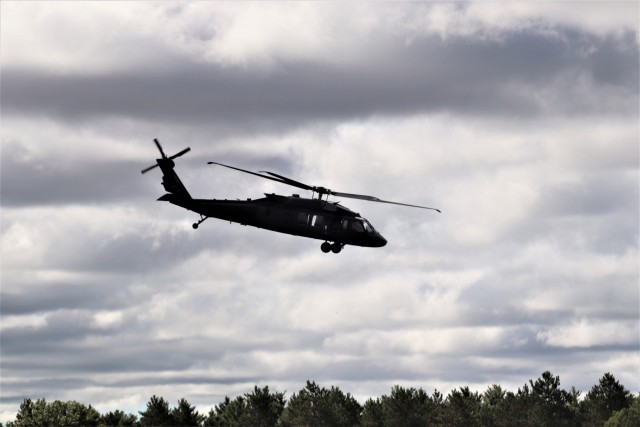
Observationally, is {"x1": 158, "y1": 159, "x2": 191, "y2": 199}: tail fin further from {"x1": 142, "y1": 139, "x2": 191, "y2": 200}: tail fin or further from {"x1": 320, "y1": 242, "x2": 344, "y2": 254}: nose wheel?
{"x1": 320, "y1": 242, "x2": 344, "y2": 254}: nose wheel

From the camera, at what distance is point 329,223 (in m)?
106

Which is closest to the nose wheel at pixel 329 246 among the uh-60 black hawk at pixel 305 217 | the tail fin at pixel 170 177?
the uh-60 black hawk at pixel 305 217

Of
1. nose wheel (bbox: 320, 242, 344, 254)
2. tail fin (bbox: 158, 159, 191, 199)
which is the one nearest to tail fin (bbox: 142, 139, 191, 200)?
tail fin (bbox: 158, 159, 191, 199)

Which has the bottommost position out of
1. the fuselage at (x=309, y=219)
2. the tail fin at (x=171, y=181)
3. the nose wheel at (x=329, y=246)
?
the nose wheel at (x=329, y=246)

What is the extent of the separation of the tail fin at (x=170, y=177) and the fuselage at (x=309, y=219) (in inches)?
251

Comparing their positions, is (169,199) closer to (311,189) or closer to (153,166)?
(153,166)

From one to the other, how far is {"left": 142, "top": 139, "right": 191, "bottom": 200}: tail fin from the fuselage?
20.9ft

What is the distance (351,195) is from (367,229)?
3.38 metres

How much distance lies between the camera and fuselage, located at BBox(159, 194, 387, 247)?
106438mm

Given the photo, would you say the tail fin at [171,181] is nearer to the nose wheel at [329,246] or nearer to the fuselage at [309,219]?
the fuselage at [309,219]

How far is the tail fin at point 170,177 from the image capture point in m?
112

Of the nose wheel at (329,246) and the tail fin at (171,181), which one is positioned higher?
the tail fin at (171,181)

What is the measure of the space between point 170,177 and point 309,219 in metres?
15.1

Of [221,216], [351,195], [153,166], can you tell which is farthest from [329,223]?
[153,166]
